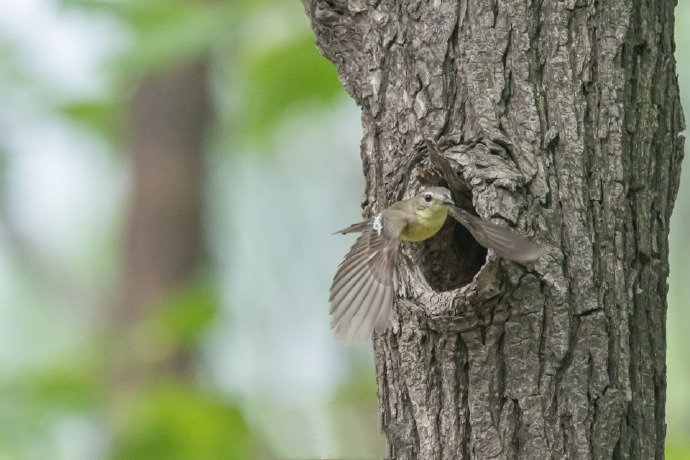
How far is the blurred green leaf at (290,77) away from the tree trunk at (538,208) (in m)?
1.99

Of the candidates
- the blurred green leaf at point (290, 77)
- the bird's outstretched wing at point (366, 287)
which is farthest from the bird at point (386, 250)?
the blurred green leaf at point (290, 77)

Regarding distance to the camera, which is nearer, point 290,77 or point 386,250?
point 386,250

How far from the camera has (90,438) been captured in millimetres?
6145

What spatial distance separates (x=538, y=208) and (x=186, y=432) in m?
2.30

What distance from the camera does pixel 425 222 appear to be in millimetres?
2719

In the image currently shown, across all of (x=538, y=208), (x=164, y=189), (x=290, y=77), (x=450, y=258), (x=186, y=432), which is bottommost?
(x=186, y=432)

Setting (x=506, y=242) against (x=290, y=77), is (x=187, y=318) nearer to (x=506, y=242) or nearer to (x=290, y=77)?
(x=290, y=77)

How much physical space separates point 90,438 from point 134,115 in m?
2.91

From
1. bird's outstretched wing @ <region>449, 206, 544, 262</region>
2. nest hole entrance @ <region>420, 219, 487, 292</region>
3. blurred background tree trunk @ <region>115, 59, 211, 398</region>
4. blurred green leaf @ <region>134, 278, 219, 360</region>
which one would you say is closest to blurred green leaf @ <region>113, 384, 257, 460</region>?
blurred green leaf @ <region>134, 278, 219, 360</region>

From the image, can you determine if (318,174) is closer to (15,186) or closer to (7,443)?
(15,186)

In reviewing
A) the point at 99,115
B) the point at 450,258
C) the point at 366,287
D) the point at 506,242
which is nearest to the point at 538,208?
the point at 506,242

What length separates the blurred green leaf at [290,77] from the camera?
16.0 feet

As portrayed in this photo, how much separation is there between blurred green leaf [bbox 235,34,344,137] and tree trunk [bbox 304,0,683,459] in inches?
78.3

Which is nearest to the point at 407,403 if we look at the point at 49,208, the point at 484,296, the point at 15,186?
the point at 484,296
